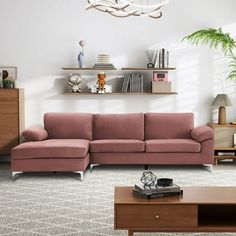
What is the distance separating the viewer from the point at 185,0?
8023 millimetres

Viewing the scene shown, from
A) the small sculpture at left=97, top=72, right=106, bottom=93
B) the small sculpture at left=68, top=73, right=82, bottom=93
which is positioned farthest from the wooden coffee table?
the small sculpture at left=68, top=73, right=82, bottom=93

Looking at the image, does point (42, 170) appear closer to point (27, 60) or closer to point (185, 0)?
point (27, 60)

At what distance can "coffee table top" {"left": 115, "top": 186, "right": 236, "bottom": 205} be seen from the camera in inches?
146

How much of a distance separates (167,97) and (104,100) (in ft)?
3.31

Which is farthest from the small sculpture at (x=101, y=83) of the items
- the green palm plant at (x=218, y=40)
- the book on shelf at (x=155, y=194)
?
the book on shelf at (x=155, y=194)

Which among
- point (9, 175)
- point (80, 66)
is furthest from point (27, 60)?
point (9, 175)

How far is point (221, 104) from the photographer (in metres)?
7.73

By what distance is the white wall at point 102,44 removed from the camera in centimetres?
802

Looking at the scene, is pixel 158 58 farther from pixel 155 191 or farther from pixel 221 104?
pixel 155 191

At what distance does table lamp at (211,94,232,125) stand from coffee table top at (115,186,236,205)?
3720mm

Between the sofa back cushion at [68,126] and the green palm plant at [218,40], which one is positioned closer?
the green palm plant at [218,40]

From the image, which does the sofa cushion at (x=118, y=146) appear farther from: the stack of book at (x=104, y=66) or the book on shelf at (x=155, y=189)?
the book on shelf at (x=155, y=189)

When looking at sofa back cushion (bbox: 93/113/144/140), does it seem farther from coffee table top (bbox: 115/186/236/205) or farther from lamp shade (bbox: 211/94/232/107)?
coffee table top (bbox: 115/186/236/205)

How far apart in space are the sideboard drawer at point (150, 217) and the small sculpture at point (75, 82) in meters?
4.47
